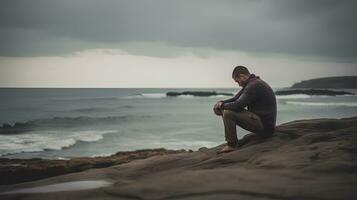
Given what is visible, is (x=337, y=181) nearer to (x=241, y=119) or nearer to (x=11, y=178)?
(x=241, y=119)

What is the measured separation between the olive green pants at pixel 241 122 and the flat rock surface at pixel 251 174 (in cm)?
29

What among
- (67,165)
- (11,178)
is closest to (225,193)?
(67,165)

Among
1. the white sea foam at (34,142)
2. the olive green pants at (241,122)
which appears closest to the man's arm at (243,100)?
the olive green pants at (241,122)

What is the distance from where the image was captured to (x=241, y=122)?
6.55 meters

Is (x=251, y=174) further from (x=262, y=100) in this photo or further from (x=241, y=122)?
(x=262, y=100)

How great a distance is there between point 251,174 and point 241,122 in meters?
1.91

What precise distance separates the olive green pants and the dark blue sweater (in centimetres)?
9

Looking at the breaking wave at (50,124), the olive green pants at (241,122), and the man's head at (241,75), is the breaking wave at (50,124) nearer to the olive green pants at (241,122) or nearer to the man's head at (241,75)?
the olive green pants at (241,122)

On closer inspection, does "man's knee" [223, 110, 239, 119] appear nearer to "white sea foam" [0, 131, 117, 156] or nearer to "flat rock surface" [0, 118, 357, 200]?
"flat rock surface" [0, 118, 357, 200]

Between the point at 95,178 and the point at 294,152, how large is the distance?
3083 mm

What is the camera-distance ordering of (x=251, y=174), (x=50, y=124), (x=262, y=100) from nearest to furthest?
1. (x=251, y=174)
2. (x=262, y=100)
3. (x=50, y=124)

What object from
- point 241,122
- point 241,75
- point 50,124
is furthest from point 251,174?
point 50,124

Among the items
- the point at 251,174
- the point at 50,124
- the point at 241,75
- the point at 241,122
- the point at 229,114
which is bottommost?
the point at 251,174

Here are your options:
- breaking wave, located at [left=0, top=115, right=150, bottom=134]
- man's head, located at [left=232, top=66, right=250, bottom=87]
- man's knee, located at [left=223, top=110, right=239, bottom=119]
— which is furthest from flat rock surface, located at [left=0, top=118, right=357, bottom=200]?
breaking wave, located at [left=0, top=115, right=150, bottom=134]
